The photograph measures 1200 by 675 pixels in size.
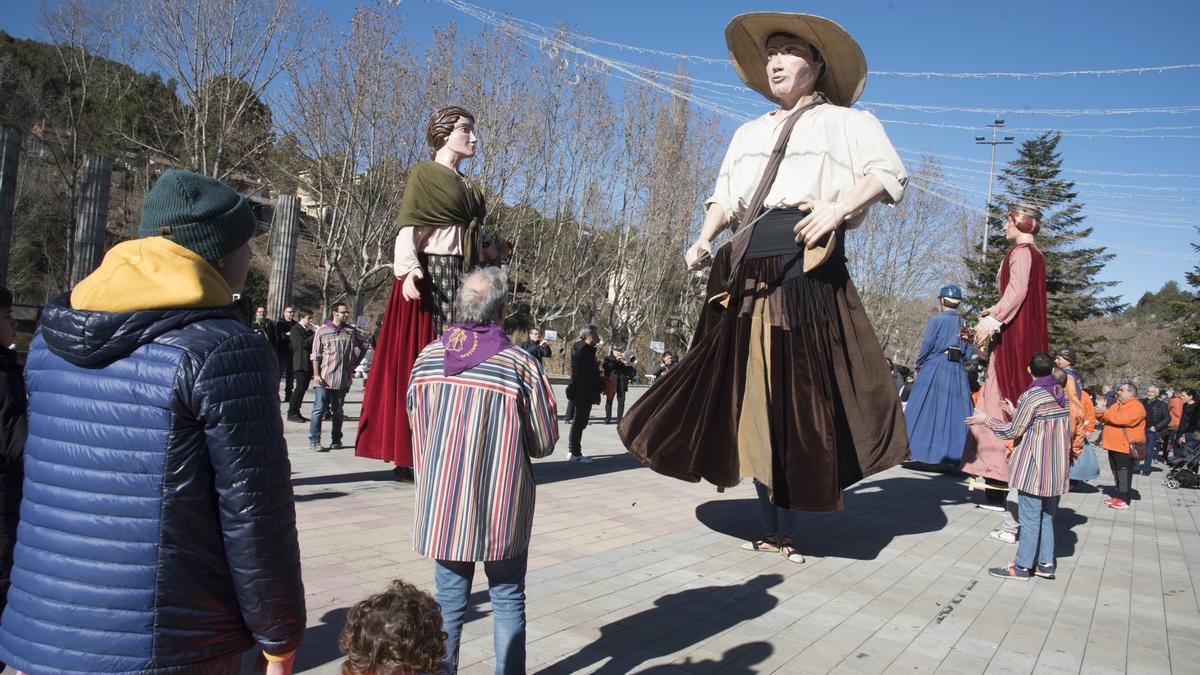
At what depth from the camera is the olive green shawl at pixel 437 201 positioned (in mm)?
5945

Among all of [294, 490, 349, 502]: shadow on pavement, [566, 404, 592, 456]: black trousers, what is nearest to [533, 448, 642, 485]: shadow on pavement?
[566, 404, 592, 456]: black trousers

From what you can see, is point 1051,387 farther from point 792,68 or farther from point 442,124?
point 442,124

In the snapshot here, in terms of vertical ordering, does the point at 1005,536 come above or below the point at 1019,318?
below

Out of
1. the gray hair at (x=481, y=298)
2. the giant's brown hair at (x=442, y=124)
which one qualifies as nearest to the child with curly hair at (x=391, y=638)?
the gray hair at (x=481, y=298)

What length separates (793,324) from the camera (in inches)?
219

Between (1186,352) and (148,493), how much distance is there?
41291 mm

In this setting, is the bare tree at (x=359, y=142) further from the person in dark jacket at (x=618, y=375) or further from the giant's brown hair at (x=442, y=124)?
the giant's brown hair at (x=442, y=124)

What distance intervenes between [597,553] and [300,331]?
8950mm

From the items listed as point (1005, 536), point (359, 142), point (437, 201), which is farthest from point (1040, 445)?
point (359, 142)

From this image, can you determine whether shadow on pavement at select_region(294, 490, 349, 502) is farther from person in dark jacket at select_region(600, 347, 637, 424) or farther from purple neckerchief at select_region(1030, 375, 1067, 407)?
person in dark jacket at select_region(600, 347, 637, 424)

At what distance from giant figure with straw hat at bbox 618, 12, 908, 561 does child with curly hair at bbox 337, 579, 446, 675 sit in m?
3.47

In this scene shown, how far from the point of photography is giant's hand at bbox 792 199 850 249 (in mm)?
5156

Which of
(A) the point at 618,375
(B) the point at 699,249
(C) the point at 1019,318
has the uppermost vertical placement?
(B) the point at 699,249

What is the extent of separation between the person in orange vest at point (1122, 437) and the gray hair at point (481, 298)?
9964 millimetres
